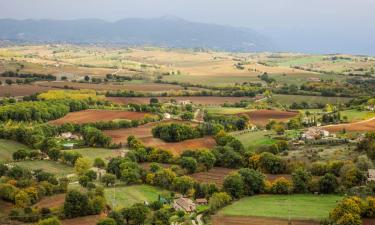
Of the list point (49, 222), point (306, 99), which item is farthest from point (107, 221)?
point (306, 99)

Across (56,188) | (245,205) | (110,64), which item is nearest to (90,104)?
(56,188)

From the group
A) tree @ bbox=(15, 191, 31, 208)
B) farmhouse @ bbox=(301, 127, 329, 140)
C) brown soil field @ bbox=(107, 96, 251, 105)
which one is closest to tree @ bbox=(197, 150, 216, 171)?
farmhouse @ bbox=(301, 127, 329, 140)

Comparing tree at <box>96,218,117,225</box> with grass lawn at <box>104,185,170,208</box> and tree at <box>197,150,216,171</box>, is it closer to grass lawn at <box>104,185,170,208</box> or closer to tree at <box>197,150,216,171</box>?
grass lawn at <box>104,185,170,208</box>

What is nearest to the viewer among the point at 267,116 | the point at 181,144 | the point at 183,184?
the point at 183,184

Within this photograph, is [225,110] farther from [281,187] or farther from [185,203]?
[185,203]

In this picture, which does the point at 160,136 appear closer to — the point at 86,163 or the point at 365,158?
the point at 86,163

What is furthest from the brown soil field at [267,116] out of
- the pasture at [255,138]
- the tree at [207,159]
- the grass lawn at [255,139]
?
the tree at [207,159]

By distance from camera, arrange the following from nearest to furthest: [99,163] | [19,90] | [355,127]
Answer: [99,163], [355,127], [19,90]
